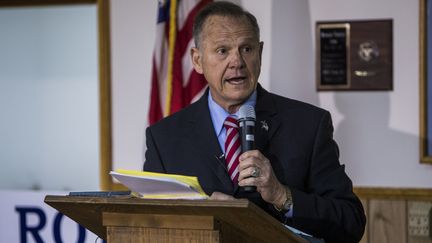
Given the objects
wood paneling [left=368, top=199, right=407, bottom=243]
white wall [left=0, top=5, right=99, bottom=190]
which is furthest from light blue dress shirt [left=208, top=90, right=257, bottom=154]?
white wall [left=0, top=5, right=99, bottom=190]

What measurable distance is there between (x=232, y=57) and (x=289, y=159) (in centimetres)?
36

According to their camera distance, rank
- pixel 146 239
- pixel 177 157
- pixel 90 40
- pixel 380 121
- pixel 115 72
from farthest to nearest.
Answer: pixel 90 40, pixel 115 72, pixel 380 121, pixel 177 157, pixel 146 239

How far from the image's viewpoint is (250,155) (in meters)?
1.67

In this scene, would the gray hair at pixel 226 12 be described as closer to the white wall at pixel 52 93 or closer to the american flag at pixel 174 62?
the american flag at pixel 174 62

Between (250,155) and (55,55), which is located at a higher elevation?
(55,55)

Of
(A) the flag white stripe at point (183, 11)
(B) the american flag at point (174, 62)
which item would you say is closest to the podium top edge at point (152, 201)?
(B) the american flag at point (174, 62)

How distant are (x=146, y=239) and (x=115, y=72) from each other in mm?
2302

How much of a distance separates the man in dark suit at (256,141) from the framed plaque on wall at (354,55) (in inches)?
52.0

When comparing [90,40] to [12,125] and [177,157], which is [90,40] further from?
[177,157]

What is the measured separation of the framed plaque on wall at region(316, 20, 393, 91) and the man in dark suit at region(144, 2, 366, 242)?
52.0 inches

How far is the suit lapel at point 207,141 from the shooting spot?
2096 mm

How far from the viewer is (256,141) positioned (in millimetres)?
2135

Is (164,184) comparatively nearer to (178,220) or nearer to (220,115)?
(178,220)

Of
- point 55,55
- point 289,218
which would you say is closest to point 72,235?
point 55,55
